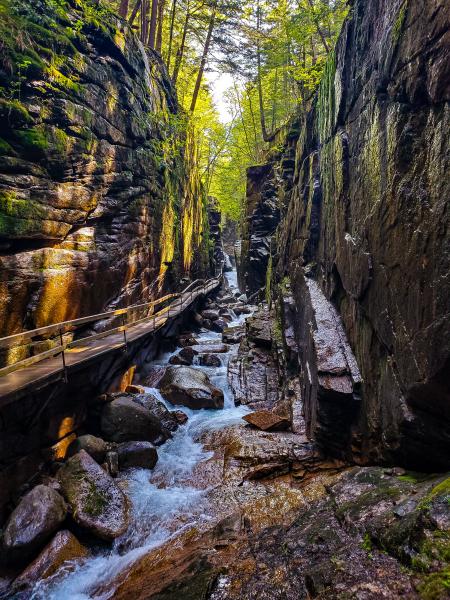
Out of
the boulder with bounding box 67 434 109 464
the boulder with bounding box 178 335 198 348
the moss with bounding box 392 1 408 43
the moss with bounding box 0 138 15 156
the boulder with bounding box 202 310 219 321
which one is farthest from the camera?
the boulder with bounding box 202 310 219 321

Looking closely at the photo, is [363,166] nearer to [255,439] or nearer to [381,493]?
[381,493]

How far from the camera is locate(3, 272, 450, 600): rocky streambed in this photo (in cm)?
291

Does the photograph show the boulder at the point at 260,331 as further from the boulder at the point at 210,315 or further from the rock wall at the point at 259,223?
the rock wall at the point at 259,223

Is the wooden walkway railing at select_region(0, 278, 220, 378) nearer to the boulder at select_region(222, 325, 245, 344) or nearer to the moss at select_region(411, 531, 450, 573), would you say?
the boulder at select_region(222, 325, 245, 344)

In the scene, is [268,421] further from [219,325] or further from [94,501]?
[219,325]

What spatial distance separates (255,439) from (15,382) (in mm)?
4970

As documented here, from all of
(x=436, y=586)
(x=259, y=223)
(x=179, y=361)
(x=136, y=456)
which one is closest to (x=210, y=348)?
(x=179, y=361)

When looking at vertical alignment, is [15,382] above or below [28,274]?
below

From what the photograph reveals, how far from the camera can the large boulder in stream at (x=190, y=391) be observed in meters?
10.3

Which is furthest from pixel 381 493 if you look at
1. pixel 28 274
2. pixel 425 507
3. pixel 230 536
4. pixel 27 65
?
pixel 27 65

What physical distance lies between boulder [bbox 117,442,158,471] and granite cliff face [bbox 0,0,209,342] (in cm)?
335

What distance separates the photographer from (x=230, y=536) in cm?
469

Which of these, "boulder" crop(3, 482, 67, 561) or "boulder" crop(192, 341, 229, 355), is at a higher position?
"boulder" crop(3, 482, 67, 561)

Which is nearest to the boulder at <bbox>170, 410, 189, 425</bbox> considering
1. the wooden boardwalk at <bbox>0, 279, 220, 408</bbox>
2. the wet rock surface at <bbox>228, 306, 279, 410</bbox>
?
the wet rock surface at <bbox>228, 306, 279, 410</bbox>
